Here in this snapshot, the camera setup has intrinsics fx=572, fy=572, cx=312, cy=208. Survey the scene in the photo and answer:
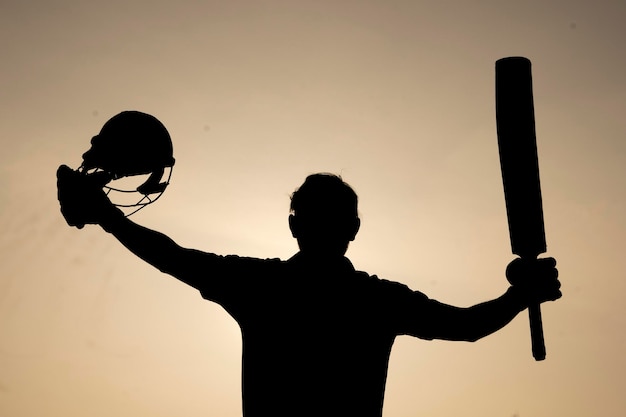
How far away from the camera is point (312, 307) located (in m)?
2.85

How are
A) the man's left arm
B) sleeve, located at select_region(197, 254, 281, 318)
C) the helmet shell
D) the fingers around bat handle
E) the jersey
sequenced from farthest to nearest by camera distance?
the helmet shell
the fingers around bat handle
the man's left arm
sleeve, located at select_region(197, 254, 281, 318)
the jersey

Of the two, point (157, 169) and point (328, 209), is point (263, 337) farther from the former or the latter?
point (157, 169)

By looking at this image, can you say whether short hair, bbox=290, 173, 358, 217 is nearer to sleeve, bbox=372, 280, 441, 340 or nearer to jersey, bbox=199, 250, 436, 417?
jersey, bbox=199, 250, 436, 417

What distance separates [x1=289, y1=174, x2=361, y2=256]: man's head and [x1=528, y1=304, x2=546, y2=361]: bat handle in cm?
116

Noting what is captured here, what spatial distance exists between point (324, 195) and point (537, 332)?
4.89 feet

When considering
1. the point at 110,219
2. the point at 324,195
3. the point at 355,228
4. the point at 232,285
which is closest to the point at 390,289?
the point at 355,228

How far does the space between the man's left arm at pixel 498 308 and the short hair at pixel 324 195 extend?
67 centimetres

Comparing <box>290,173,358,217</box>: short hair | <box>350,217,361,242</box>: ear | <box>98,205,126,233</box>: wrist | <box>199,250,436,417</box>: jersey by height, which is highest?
<box>290,173,358,217</box>: short hair

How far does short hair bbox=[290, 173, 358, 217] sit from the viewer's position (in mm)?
2949

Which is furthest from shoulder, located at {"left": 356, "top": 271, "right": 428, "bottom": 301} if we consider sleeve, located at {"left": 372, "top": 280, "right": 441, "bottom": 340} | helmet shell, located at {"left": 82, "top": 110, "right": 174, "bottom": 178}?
helmet shell, located at {"left": 82, "top": 110, "right": 174, "bottom": 178}

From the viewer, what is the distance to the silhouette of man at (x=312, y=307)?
2668 mm

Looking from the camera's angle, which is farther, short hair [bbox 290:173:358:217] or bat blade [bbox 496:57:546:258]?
bat blade [bbox 496:57:546:258]

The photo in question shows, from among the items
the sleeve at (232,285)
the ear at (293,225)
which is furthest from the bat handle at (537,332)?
the sleeve at (232,285)

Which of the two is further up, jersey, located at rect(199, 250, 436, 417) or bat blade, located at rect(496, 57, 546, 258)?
bat blade, located at rect(496, 57, 546, 258)
